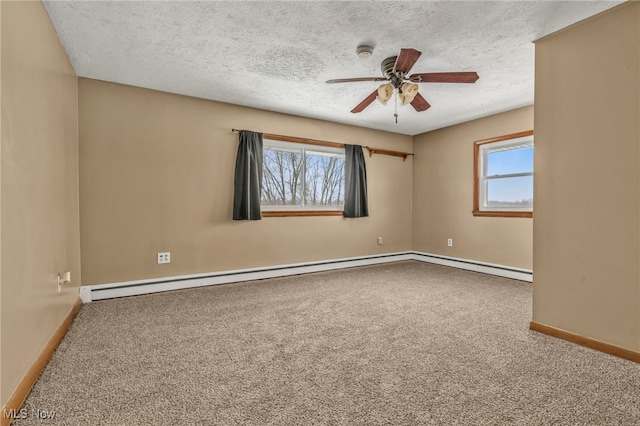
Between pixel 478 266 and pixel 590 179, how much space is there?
279cm

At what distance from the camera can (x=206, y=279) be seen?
3883 mm

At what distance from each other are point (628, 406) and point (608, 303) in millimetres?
776

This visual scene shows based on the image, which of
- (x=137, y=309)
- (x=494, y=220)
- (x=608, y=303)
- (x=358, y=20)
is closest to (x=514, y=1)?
(x=358, y=20)

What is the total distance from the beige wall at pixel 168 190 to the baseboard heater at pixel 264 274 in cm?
8

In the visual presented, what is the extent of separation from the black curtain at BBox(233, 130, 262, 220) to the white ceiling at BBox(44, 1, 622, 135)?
22.4 inches

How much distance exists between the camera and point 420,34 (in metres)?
2.47

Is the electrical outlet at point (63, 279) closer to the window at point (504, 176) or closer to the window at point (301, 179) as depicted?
the window at point (301, 179)

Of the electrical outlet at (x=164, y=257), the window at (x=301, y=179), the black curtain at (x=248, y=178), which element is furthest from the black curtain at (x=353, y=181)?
the electrical outlet at (x=164, y=257)

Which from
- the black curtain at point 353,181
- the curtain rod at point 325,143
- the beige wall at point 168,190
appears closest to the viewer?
the beige wall at point 168,190

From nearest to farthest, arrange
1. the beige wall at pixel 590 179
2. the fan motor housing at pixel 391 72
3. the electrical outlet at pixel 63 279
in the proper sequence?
the beige wall at pixel 590 179 < the electrical outlet at pixel 63 279 < the fan motor housing at pixel 391 72

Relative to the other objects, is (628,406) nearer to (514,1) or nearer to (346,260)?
(514,1)

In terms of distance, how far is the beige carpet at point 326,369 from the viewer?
148cm

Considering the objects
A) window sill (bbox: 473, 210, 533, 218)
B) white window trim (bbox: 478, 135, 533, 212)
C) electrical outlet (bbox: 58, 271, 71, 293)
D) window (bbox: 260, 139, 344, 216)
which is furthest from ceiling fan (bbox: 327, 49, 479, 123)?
electrical outlet (bbox: 58, 271, 71, 293)

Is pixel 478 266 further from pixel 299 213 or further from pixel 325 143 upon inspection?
pixel 325 143
